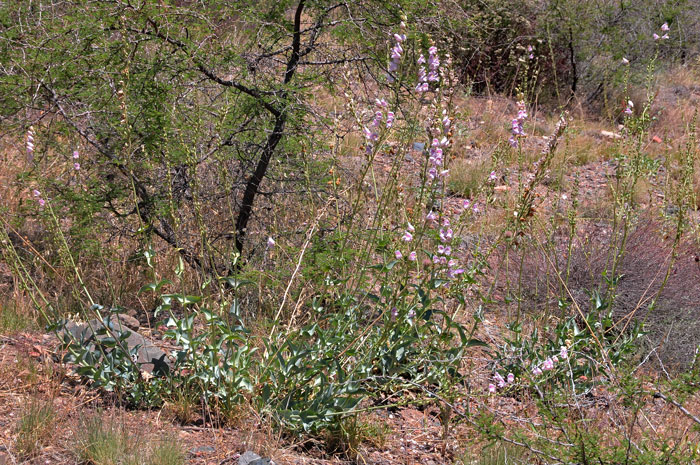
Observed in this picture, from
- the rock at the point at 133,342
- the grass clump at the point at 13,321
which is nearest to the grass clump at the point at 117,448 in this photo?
the rock at the point at 133,342

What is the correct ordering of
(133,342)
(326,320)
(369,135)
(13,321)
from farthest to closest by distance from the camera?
(326,320), (13,321), (133,342), (369,135)

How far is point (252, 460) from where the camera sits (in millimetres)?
2338

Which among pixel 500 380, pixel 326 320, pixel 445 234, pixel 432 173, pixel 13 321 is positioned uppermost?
pixel 432 173

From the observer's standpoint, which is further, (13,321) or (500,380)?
(13,321)

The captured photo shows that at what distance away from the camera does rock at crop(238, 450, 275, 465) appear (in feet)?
7.61

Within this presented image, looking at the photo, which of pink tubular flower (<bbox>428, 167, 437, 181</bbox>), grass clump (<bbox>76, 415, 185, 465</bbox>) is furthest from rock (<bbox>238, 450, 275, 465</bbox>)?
pink tubular flower (<bbox>428, 167, 437, 181</bbox>)

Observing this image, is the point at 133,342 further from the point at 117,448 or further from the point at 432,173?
the point at 432,173

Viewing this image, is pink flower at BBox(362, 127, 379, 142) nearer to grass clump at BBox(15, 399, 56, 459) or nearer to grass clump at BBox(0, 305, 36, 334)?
grass clump at BBox(15, 399, 56, 459)

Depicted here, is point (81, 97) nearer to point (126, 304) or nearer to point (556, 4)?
point (126, 304)

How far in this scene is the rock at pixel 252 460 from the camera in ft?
7.61

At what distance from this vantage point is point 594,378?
130 inches

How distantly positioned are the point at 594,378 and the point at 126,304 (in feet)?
8.66

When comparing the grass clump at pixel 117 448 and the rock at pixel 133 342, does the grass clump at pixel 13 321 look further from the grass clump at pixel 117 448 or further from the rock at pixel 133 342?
the grass clump at pixel 117 448

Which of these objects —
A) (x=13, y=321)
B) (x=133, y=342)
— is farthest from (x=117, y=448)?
(x=13, y=321)
